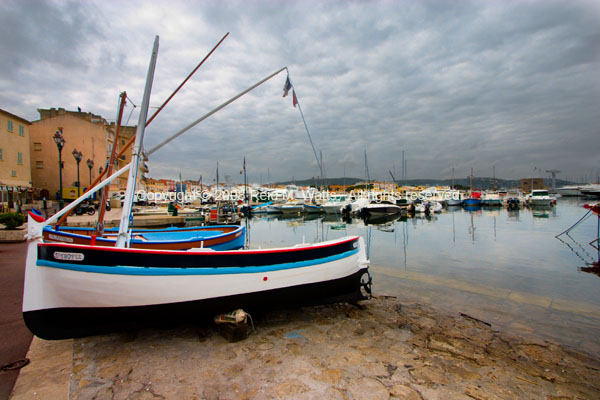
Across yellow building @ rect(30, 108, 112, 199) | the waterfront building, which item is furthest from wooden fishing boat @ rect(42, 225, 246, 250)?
the waterfront building

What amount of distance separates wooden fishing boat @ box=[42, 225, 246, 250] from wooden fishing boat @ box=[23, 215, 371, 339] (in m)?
2.60

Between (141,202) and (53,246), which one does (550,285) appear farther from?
(141,202)

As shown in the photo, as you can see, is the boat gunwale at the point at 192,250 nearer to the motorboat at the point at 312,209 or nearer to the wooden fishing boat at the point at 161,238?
the wooden fishing boat at the point at 161,238

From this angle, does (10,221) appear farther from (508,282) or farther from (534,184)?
(534,184)

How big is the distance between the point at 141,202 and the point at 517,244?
182 feet

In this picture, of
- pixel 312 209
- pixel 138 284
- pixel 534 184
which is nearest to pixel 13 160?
pixel 138 284

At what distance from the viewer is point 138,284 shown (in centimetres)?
471

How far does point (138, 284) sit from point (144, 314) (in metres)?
0.57

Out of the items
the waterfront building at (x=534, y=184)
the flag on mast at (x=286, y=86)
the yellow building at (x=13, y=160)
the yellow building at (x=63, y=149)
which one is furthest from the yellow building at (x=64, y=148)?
the waterfront building at (x=534, y=184)

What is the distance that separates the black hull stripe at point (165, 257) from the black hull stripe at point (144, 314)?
62cm

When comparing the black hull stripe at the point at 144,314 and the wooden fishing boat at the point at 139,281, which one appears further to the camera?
the black hull stripe at the point at 144,314

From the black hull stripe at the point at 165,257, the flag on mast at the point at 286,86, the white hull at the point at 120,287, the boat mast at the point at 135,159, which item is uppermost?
the flag on mast at the point at 286,86

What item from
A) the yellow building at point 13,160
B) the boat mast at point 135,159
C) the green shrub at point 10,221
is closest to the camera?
the boat mast at point 135,159

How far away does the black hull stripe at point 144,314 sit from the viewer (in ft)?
14.8
